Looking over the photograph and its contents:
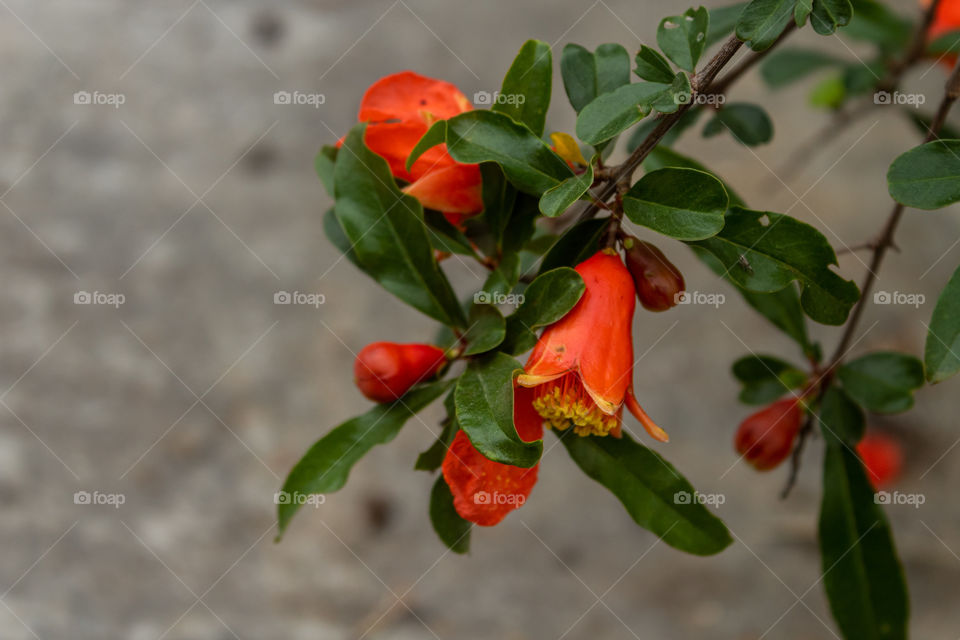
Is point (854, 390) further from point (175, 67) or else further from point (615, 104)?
point (175, 67)

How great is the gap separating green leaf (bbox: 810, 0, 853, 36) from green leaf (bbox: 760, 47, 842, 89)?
0.78 meters

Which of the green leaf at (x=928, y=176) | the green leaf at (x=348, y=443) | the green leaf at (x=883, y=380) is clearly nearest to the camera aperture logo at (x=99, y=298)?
the green leaf at (x=348, y=443)

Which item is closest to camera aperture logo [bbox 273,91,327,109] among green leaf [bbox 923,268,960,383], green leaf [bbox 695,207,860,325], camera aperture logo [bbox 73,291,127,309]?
camera aperture logo [bbox 73,291,127,309]

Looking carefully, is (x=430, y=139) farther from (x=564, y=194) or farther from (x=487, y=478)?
(x=487, y=478)

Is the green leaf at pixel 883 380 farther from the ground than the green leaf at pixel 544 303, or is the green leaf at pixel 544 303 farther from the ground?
the green leaf at pixel 544 303

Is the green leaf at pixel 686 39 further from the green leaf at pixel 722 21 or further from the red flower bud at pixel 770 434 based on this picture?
the red flower bud at pixel 770 434

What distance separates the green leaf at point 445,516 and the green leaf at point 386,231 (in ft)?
0.61

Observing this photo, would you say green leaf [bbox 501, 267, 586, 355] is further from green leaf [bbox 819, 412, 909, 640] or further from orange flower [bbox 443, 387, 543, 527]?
green leaf [bbox 819, 412, 909, 640]

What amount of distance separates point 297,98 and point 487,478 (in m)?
1.74

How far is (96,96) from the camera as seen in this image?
2164 mm

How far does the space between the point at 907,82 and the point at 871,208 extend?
372mm

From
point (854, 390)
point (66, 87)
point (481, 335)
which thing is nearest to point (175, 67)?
point (66, 87)

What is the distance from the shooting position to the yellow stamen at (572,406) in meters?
0.73

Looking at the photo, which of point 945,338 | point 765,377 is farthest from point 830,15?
point 765,377
